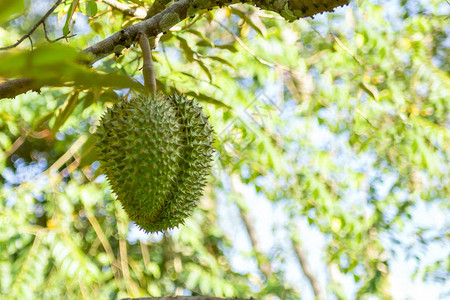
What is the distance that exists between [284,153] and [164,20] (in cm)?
184

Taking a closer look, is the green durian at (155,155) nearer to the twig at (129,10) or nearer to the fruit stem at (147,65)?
the fruit stem at (147,65)

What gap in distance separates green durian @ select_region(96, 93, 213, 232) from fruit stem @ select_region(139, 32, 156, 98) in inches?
1.3

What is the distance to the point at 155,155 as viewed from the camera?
1.11m

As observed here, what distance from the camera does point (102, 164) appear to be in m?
1.18

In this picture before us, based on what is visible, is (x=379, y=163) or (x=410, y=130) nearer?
(x=410, y=130)

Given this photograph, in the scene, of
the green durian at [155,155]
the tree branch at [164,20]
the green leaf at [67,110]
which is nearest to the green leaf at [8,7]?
the tree branch at [164,20]

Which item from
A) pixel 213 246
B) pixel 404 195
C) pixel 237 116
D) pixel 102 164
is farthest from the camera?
pixel 213 246

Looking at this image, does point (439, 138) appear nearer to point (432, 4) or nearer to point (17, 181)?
point (432, 4)

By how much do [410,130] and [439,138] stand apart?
18cm

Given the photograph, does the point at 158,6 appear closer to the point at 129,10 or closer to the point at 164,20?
the point at 164,20

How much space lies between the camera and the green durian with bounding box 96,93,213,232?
111 centimetres

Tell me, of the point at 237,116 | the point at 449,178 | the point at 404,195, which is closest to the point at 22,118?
the point at 237,116

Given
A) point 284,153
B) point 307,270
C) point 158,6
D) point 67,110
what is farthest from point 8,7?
point 307,270

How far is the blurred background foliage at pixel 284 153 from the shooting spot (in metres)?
2.37
